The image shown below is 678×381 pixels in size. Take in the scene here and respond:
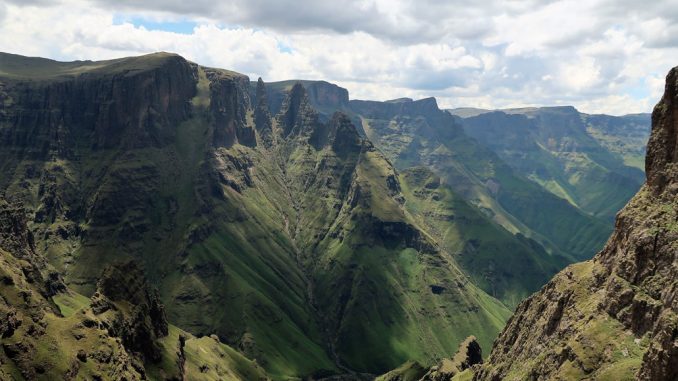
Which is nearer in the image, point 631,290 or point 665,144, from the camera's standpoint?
point 631,290

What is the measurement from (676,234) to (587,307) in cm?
3621

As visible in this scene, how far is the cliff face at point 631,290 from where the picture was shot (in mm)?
157125

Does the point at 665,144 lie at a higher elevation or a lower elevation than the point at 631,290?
higher

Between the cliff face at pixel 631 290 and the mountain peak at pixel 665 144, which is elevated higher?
the mountain peak at pixel 665 144

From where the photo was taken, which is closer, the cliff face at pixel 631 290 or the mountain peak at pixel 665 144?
the cliff face at pixel 631 290

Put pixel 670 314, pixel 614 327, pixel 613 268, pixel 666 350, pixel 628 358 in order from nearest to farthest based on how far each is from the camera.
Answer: pixel 666 350 < pixel 670 314 < pixel 628 358 < pixel 614 327 < pixel 613 268

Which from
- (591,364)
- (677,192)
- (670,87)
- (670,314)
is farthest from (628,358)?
(670,87)

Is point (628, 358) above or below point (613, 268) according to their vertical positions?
below

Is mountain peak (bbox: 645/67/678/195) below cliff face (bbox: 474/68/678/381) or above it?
above

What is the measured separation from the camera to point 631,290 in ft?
545

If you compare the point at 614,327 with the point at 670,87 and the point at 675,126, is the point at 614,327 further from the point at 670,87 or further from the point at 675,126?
the point at 670,87

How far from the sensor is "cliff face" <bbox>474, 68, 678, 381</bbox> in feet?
516

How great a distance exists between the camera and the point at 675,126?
6880 inches

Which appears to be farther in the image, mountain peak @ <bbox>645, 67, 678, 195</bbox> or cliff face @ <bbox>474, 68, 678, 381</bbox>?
mountain peak @ <bbox>645, 67, 678, 195</bbox>
